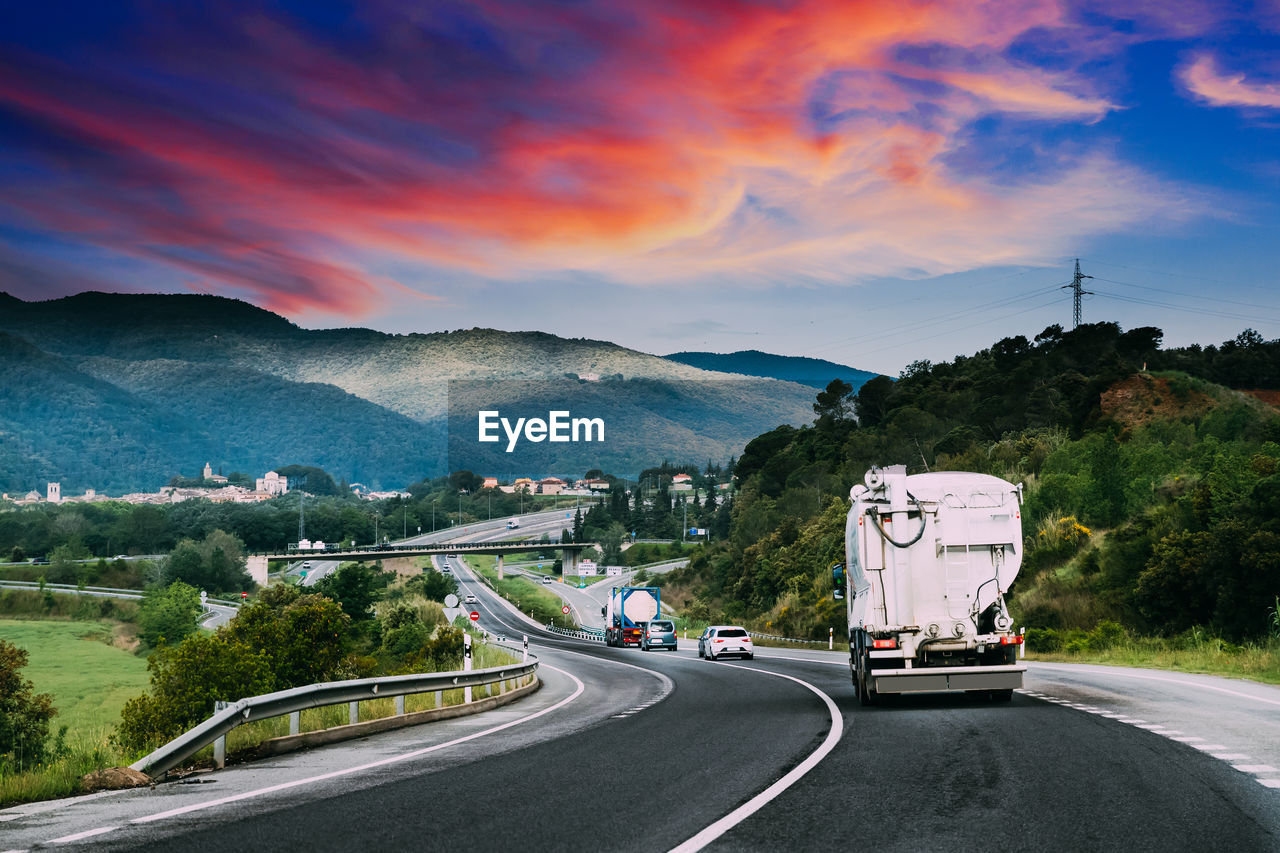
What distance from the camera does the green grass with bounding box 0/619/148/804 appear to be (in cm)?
4621

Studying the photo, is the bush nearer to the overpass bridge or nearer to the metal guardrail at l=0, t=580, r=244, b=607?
the metal guardrail at l=0, t=580, r=244, b=607

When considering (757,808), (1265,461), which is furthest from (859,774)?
(1265,461)

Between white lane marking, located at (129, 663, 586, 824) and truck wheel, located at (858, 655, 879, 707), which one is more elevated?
white lane marking, located at (129, 663, 586, 824)

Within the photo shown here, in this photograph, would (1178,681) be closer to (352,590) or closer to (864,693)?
(864,693)

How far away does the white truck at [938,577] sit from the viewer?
1703cm

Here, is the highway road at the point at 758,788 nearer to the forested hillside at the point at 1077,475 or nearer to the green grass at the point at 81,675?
the green grass at the point at 81,675

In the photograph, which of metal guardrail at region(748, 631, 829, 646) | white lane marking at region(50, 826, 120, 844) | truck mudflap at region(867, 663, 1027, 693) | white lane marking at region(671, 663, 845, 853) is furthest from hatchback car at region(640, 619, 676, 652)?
white lane marking at region(50, 826, 120, 844)

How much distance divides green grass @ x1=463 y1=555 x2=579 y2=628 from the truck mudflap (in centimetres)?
9255

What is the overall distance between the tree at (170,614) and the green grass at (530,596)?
117 feet

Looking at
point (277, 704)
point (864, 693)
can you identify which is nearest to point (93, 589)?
point (864, 693)

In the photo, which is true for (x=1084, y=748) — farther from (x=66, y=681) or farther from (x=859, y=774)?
(x=66, y=681)

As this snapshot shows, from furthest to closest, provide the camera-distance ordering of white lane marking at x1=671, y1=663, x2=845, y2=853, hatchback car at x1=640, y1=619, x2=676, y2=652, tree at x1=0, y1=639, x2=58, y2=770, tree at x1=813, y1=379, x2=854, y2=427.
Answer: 1. tree at x1=813, y1=379, x2=854, y2=427
2. hatchback car at x1=640, y1=619, x2=676, y2=652
3. tree at x1=0, y1=639, x2=58, y2=770
4. white lane marking at x1=671, y1=663, x2=845, y2=853

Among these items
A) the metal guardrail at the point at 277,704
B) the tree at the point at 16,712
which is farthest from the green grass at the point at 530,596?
the metal guardrail at the point at 277,704

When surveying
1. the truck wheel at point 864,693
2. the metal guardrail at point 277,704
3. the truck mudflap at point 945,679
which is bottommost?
the truck wheel at point 864,693
